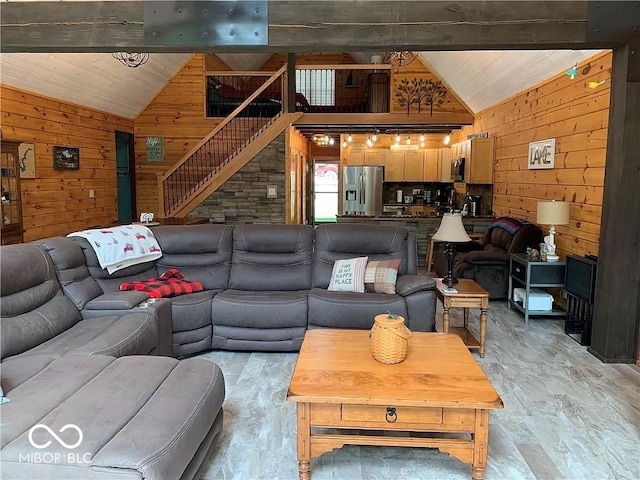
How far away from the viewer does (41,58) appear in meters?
5.57

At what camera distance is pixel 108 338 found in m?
2.73

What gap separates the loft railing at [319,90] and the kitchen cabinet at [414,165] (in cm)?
139

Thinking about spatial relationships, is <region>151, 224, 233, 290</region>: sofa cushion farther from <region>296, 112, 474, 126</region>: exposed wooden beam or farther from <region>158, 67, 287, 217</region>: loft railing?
<region>296, 112, 474, 126</region>: exposed wooden beam

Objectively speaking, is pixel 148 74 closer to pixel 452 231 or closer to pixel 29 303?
pixel 29 303

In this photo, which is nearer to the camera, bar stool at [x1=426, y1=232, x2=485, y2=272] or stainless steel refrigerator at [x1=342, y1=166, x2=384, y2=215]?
bar stool at [x1=426, y1=232, x2=485, y2=272]

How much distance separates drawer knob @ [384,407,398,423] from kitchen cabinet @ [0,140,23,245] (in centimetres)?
468

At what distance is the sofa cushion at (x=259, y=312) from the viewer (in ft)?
A: 12.4

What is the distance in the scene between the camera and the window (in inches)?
402

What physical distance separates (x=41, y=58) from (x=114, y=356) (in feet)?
15.2

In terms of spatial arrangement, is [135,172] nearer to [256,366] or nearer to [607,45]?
[256,366]

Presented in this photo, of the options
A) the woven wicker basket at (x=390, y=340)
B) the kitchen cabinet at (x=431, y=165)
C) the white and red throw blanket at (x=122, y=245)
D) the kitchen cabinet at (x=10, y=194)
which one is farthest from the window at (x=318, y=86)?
the woven wicker basket at (x=390, y=340)

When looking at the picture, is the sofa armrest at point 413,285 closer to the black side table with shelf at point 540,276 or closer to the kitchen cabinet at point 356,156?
the black side table with shelf at point 540,276

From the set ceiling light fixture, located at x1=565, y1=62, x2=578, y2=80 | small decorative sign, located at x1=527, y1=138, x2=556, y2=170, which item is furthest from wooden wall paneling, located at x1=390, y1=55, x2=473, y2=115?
ceiling light fixture, located at x1=565, y1=62, x2=578, y2=80

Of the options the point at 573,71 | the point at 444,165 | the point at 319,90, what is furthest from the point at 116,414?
the point at 319,90
